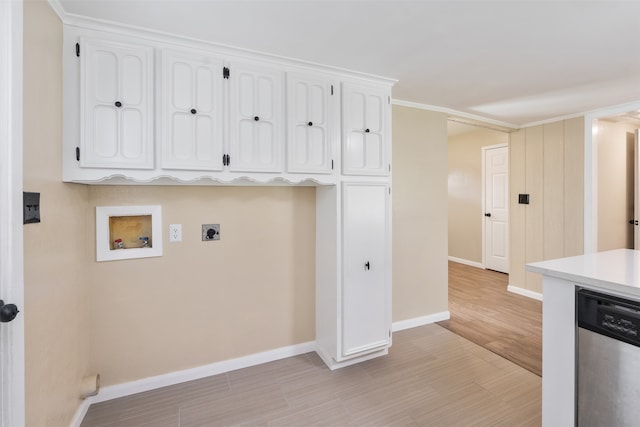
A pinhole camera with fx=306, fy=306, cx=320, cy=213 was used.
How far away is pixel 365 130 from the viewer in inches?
96.4

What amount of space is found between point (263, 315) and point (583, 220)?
3.76m

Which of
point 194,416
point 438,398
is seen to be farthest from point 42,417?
point 438,398

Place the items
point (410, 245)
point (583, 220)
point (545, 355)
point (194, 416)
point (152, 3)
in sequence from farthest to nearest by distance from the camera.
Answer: point (583, 220)
point (410, 245)
point (194, 416)
point (152, 3)
point (545, 355)

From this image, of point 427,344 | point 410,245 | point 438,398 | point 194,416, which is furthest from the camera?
point 410,245

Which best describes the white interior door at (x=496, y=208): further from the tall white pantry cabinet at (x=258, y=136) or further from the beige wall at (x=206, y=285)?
the beige wall at (x=206, y=285)

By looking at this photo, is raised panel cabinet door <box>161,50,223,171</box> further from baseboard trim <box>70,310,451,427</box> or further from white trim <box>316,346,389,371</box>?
white trim <box>316,346,389,371</box>

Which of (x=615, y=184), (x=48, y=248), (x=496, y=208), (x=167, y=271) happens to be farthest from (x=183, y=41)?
(x=496, y=208)

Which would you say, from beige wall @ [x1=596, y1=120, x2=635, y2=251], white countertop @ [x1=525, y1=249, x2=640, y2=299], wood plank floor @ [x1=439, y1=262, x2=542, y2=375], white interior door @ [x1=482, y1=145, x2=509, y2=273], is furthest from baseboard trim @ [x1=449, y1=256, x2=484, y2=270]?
white countertop @ [x1=525, y1=249, x2=640, y2=299]

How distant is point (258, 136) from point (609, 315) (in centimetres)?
201

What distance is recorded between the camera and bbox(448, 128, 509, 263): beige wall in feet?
19.2

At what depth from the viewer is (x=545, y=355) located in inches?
54.4

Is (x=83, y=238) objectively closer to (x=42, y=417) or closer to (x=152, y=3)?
(x=42, y=417)

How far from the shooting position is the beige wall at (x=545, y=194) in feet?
11.9

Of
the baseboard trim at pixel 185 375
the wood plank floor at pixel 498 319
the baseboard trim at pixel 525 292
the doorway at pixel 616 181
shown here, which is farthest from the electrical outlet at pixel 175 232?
the doorway at pixel 616 181
